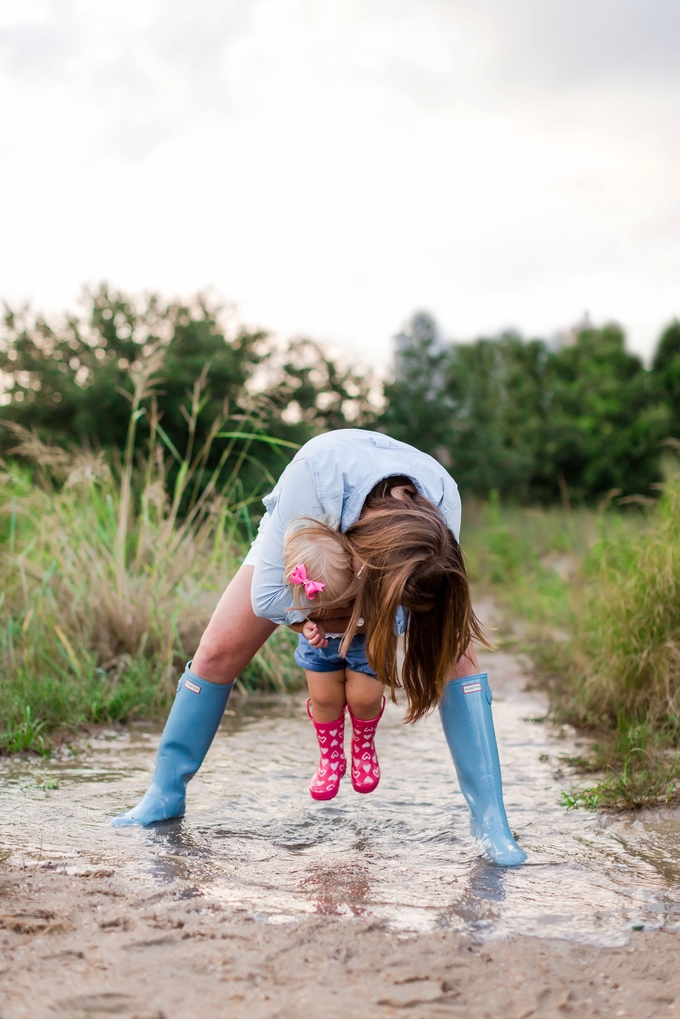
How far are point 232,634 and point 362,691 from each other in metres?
0.43

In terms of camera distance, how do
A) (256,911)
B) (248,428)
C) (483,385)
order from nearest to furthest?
1. (256,911)
2. (248,428)
3. (483,385)

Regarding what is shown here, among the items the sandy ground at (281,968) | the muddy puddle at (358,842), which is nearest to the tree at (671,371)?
the muddy puddle at (358,842)

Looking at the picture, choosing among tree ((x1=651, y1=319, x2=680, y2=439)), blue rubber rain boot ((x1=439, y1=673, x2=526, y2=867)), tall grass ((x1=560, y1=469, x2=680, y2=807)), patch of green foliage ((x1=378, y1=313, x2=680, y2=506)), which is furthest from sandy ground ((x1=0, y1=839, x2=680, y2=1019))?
tree ((x1=651, y1=319, x2=680, y2=439))

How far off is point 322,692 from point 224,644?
1.13 ft

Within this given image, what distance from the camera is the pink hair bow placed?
224 cm

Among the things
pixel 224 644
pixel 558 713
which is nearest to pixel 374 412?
pixel 558 713

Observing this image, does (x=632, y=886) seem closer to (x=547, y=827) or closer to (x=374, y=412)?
(x=547, y=827)

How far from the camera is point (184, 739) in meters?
2.88

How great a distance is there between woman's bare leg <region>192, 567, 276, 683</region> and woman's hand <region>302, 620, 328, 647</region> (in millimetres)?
391

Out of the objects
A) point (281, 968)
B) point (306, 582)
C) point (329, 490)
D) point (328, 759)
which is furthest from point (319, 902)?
point (329, 490)

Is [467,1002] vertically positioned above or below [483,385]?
below

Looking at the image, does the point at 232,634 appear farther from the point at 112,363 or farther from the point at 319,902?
the point at 112,363

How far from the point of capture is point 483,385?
828 inches

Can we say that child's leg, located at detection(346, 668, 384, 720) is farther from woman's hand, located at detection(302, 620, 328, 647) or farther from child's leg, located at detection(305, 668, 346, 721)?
woman's hand, located at detection(302, 620, 328, 647)
